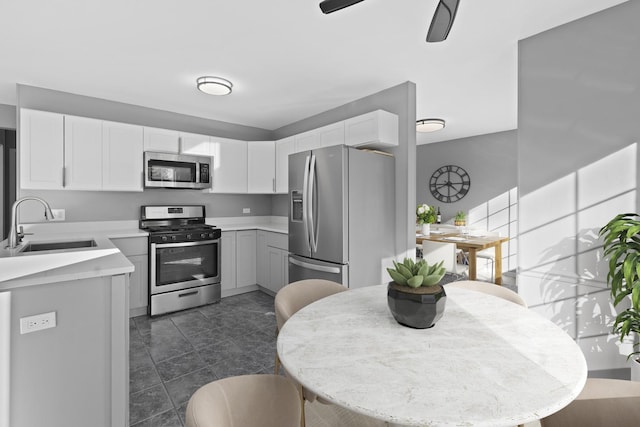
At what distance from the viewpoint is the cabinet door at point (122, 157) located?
3512 millimetres

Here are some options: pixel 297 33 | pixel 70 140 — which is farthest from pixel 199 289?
pixel 297 33

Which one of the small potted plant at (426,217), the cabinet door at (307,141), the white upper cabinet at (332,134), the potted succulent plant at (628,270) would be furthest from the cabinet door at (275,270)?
the potted succulent plant at (628,270)

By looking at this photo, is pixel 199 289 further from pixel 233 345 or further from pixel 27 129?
pixel 27 129

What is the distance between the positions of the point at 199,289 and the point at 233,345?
1.24 m

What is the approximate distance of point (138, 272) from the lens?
3.44 metres

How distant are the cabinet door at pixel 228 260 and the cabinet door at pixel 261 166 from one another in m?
0.83

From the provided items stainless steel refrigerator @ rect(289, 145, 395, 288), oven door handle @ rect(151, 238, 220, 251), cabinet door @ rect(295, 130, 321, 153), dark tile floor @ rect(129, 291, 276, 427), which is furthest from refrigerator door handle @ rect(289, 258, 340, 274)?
cabinet door @ rect(295, 130, 321, 153)

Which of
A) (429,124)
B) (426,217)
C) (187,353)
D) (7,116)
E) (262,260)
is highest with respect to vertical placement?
(429,124)

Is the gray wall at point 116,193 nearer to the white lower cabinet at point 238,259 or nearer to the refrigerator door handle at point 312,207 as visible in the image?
the white lower cabinet at point 238,259

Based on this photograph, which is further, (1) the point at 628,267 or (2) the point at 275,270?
(2) the point at 275,270

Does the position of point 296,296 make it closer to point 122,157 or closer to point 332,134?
point 332,134

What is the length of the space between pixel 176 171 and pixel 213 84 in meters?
1.38

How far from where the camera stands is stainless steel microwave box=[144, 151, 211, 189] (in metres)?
3.76

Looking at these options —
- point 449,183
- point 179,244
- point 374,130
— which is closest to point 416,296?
point 374,130
